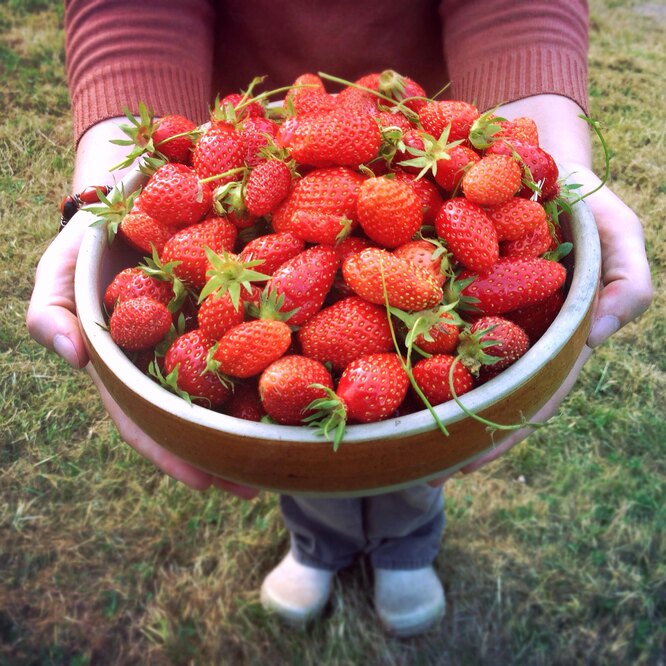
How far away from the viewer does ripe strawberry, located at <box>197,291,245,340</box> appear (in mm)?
673

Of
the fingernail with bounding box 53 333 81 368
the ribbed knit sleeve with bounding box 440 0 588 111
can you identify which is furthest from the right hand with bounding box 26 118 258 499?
the ribbed knit sleeve with bounding box 440 0 588 111

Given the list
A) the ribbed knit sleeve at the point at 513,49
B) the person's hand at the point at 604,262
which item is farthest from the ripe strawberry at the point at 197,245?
the ribbed knit sleeve at the point at 513,49

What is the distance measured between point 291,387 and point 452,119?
0.36 m

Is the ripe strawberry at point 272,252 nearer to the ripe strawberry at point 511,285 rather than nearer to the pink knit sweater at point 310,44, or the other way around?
the ripe strawberry at point 511,285

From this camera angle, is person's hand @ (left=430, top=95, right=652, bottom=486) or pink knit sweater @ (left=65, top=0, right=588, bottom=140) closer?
person's hand @ (left=430, top=95, right=652, bottom=486)

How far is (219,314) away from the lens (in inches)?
26.6

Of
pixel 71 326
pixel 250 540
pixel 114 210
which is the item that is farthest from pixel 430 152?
pixel 250 540

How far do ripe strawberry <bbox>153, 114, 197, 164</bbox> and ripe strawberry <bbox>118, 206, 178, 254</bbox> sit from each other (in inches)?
3.6

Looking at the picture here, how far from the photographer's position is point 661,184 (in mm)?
2109

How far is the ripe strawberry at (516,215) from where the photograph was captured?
0.72 metres

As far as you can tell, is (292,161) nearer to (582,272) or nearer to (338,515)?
(582,272)

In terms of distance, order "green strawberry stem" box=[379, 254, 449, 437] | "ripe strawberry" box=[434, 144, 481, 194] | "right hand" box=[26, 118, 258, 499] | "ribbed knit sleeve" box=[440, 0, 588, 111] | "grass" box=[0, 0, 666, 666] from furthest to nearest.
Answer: "grass" box=[0, 0, 666, 666], "ribbed knit sleeve" box=[440, 0, 588, 111], "right hand" box=[26, 118, 258, 499], "ripe strawberry" box=[434, 144, 481, 194], "green strawberry stem" box=[379, 254, 449, 437]

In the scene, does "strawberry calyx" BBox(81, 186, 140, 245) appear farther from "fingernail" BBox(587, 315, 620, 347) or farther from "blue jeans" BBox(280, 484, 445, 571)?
"blue jeans" BBox(280, 484, 445, 571)

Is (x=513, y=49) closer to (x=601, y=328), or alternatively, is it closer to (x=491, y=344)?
(x=601, y=328)
